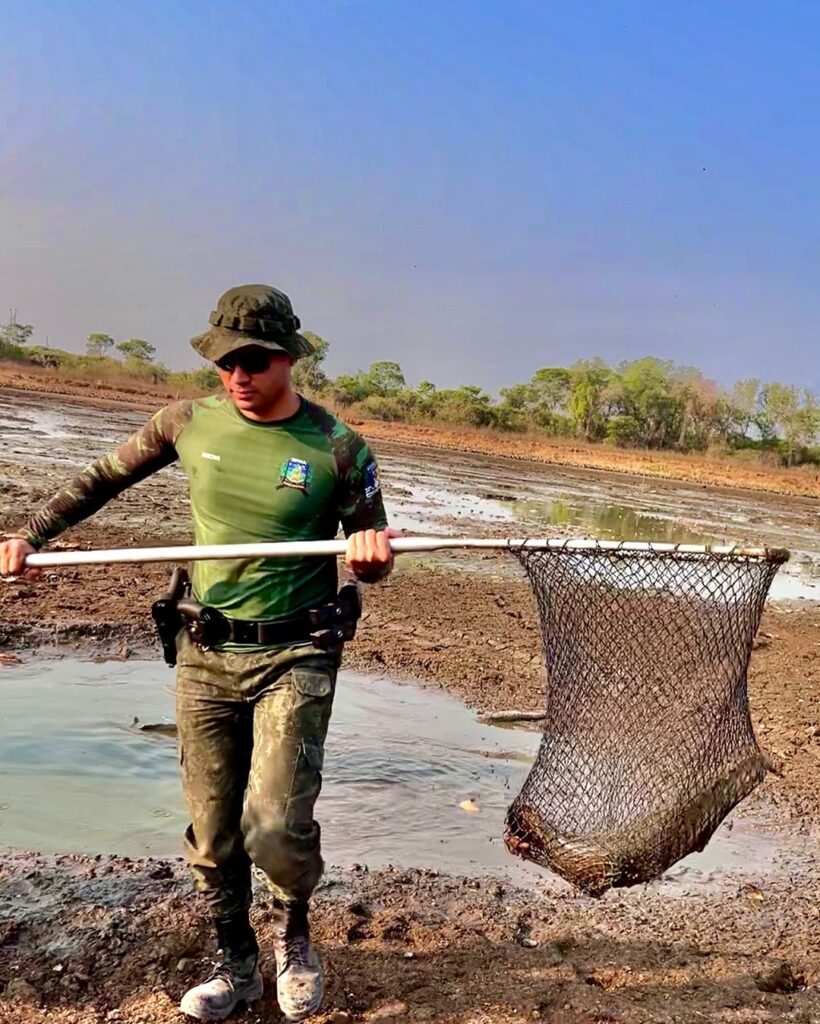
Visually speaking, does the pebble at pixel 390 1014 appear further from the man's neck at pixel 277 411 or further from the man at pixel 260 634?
the man's neck at pixel 277 411

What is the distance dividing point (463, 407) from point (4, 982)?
5495cm

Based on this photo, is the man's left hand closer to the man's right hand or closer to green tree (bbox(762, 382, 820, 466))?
the man's right hand

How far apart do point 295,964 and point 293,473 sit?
156 cm

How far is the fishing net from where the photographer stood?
380 cm

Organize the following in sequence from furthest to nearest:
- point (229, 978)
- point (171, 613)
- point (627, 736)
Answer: point (627, 736), point (171, 613), point (229, 978)

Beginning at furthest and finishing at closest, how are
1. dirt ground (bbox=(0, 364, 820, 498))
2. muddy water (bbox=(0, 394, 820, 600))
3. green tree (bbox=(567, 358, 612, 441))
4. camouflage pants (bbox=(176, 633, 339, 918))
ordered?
1. green tree (bbox=(567, 358, 612, 441))
2. dirt ground (bbox=(0, 364, 820, 498))
3. muddy water (bbox=(0, 394, 820, 600))
4. camouflage pants (bbox=(176, 633, 339, 918))

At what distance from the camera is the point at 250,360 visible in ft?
10.3

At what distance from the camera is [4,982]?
328 cm

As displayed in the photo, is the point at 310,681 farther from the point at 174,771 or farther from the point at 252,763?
the point at 174,771

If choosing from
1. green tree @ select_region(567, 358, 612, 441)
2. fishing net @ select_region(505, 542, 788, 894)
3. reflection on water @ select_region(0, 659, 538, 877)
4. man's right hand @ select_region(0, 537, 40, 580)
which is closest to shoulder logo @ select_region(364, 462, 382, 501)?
→ fishing net @ select_region(505, 542, 788, 894)

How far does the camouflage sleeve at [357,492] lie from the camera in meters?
3.28

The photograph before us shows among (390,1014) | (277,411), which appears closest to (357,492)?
(277,411)

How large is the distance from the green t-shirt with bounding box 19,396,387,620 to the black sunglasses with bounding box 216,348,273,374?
0.19 metres

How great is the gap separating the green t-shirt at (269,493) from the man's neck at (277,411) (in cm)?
2
